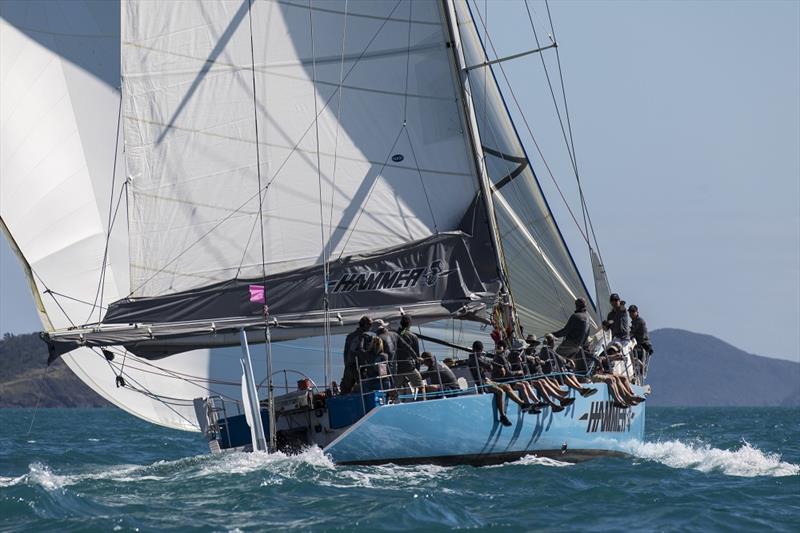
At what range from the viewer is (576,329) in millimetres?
18703

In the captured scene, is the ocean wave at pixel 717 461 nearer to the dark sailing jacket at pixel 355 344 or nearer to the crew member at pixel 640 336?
the crew member at pixel 640 336

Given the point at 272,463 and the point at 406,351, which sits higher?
the point at 406,351

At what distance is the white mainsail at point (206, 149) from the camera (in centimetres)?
1812

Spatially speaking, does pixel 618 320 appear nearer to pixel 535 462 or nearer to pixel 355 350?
pixel 535 462

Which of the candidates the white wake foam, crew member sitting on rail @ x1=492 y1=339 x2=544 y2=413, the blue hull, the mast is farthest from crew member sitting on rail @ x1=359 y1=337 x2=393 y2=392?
the mast

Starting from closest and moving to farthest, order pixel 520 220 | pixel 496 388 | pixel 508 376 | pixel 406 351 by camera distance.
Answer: pixel 496 388 → pixel 406 351 → pixel 508 376 → pixel 520 220

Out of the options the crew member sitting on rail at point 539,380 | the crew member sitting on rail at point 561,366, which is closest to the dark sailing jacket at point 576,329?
the crew member sitting on rail at point 561,366

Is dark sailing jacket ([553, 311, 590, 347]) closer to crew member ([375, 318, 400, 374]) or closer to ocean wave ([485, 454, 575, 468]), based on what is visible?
ocean wave ([485, 454, 575, 468])

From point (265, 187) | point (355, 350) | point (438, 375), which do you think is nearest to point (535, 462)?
point (438, 375)

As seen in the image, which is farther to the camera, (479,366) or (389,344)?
(479,366)

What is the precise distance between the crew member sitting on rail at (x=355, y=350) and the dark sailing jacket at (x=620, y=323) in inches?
198

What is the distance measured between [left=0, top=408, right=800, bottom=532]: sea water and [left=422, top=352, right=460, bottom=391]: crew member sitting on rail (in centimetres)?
106

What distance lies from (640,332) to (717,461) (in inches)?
89.7

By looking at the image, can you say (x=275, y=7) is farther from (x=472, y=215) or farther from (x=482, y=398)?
(x=482, y=398)
